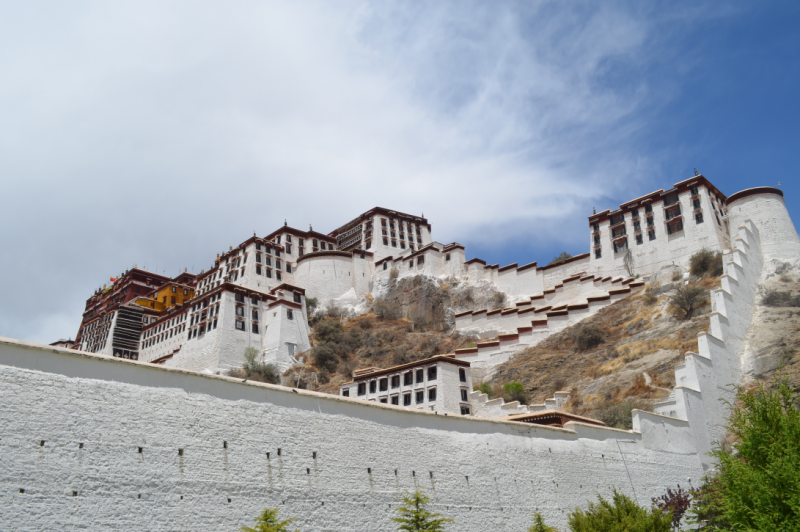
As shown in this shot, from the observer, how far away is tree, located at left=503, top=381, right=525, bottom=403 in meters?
33.8

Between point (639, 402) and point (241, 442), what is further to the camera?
point (639, 402)

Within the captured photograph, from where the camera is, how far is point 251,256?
61.4 m

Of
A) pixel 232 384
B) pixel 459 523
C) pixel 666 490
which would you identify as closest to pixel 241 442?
pixel 232 384

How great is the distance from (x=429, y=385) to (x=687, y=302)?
595 inches

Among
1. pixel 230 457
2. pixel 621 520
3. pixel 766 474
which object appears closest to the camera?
pixel 230 457

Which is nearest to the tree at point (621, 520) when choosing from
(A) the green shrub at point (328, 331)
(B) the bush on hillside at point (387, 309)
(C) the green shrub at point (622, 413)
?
(C) the green shrub at point (622, 413)

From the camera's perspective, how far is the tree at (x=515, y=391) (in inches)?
1330

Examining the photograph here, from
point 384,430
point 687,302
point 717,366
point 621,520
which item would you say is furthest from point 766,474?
point 687,302

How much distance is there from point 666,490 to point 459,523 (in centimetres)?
964

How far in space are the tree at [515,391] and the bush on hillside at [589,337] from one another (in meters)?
5.71

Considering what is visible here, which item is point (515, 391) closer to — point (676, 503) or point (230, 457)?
point (676, 503)

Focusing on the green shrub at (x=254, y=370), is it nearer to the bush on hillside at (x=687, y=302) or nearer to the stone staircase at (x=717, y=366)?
the bush on hillside at (x=687, y=302)

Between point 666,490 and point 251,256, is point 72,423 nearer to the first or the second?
point 666,490

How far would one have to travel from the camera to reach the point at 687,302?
118 feet
